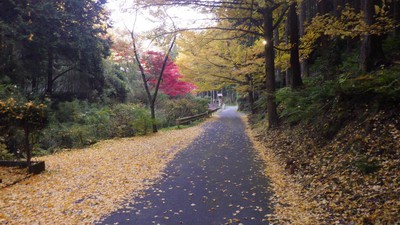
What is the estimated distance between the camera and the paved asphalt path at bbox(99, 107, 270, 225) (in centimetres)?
451

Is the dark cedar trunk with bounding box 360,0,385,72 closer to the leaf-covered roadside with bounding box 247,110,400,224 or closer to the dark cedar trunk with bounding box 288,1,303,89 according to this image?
the leaf-covered roadside with bounding box 247,110,400,224

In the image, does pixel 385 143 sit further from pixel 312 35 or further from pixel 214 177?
pixel 312 35

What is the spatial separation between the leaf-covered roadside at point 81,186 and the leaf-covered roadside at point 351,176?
321 cm

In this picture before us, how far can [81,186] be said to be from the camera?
632 centimetres

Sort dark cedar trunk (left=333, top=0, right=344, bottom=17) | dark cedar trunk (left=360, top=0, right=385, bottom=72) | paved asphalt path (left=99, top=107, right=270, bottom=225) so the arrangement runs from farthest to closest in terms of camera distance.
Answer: dark cedar trunk (left=333, top=0, right=344, bottom=17) < dark cedar trunk (left=360, top=0, right=385, bottom=72) < paved asphalt path (left=99, top=107, right=270, bottom=225)

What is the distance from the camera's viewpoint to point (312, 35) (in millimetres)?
13062

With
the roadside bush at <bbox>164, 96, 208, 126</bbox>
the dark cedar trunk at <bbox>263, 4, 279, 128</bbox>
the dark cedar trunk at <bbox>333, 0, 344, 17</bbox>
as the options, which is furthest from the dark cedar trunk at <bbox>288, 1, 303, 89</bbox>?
the roadside bush at <bbox>164, 96, 208, 126</bbox>

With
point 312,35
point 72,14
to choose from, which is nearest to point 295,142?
point 312,35

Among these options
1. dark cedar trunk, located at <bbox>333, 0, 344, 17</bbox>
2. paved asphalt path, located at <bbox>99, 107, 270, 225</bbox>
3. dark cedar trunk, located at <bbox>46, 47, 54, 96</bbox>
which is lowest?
paved asphalt path, located at <bbox>99, 107, 270, 225</bbox>

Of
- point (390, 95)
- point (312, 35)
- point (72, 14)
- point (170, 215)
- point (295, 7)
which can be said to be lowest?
point (170, 215)

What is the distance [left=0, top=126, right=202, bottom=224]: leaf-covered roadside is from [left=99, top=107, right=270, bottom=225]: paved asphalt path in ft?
1.50

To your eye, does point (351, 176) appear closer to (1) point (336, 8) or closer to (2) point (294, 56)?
(2) point (294, 56)

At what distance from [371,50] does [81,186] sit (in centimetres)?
823

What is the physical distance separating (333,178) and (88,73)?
1732cm
